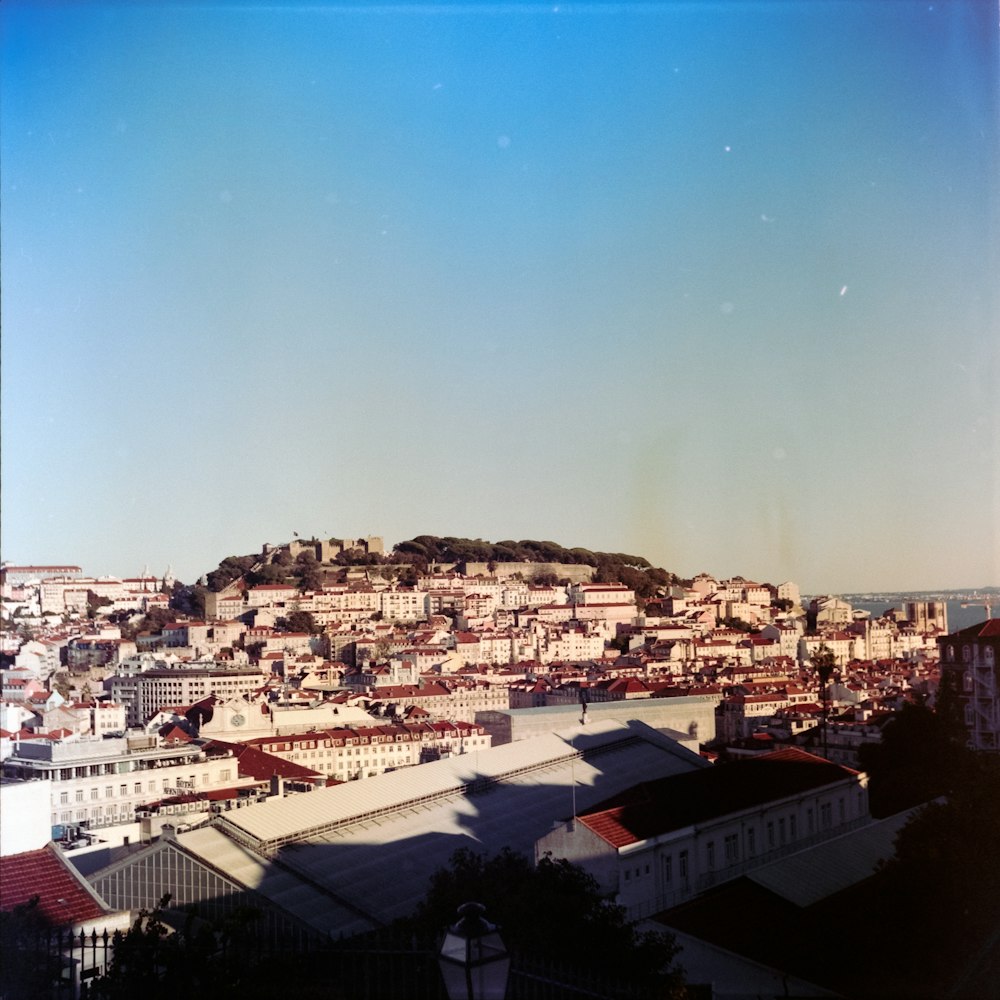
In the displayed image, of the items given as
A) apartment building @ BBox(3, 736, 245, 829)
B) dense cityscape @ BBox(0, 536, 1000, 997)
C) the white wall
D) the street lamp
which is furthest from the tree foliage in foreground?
apartment building @ BBox(3, 736, 245, 829)

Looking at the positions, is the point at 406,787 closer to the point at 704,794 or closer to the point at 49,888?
the point at 704,794

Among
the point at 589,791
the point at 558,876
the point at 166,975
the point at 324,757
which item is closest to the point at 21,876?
the point at 166,975

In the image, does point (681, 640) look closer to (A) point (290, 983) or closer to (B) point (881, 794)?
(B) point (881, 794)

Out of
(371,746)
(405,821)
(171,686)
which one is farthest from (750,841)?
(171,686)

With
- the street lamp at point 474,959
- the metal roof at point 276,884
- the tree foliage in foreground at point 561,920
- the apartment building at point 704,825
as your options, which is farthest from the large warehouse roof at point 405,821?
the street lamp at point 474,959

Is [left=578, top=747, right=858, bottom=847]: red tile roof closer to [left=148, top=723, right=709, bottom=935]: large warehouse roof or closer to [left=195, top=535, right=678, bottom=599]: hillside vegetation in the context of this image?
[left=148, top=723, right=709, bottom=935]: large warehouse roof

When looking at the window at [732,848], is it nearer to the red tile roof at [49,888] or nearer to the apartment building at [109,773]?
the red tile roof at [49,888]
